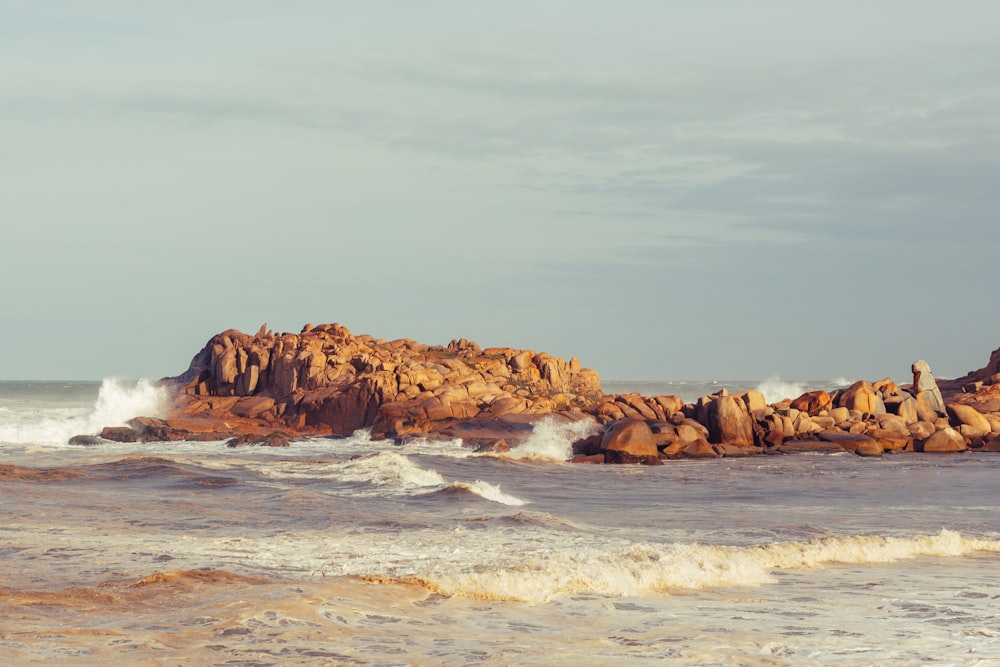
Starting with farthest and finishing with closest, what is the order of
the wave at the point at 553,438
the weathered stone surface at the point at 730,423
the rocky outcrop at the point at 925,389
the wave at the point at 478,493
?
the rocky outcrop at the point at 925,389 → the weathered stone surface at the point at 730,423 → the wave at the point at 553,438 → the wave at the point at 478,493

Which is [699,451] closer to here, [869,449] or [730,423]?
[730,423]

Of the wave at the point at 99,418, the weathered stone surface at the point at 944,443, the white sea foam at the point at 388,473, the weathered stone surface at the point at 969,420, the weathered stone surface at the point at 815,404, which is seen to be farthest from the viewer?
the wave at the point at 99,418

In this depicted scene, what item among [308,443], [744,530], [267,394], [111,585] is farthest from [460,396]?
[111,585]

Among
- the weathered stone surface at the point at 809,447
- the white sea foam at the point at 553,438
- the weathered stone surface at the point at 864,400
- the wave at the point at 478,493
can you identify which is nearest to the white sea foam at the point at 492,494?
the wave at the point at 478,493

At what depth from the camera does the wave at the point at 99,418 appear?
5262cm

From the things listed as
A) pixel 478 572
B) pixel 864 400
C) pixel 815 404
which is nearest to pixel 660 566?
pixel 478 572

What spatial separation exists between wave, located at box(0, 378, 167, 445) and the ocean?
84.5 ft

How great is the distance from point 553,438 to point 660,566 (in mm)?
29060

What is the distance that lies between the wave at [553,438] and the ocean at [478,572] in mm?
12117

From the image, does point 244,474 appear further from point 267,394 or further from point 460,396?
point 267,394

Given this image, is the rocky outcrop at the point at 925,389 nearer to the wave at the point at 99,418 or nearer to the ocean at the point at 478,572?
the ocean at the point at 478,572

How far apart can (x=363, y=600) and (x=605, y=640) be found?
287 cm

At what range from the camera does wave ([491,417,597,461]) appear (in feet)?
137

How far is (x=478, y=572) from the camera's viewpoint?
1362 cm
